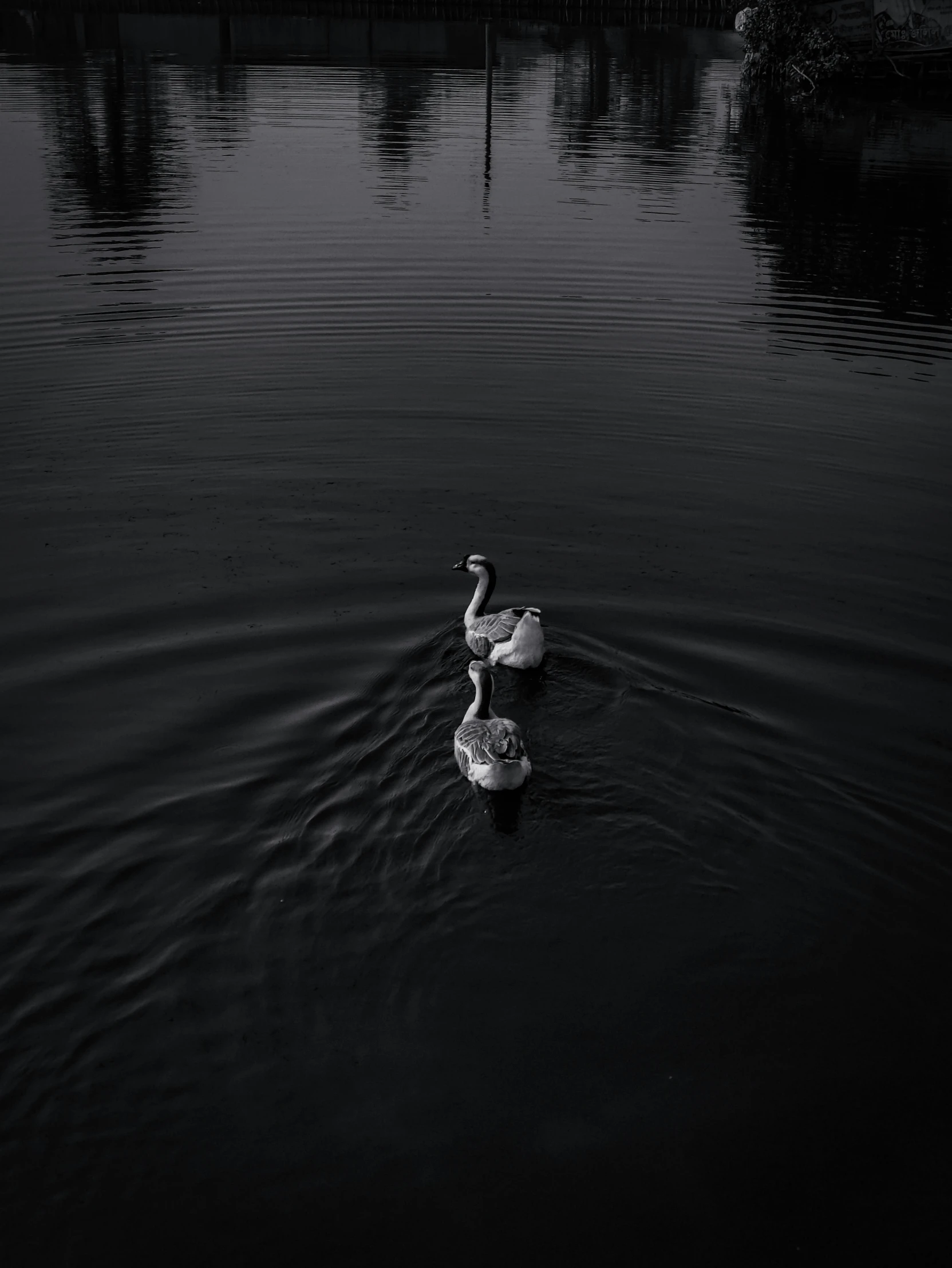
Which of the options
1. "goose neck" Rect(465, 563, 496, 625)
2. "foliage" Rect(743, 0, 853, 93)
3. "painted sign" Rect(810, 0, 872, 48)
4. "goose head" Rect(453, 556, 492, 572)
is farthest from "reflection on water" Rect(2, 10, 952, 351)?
"goose neck" Rect(465, 563, 496, 625)

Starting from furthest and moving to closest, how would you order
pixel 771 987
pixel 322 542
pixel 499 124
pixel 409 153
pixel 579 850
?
1. pixel 499 124
2. pixel 409 153
3. pixel 322 542
4. pixel 579 850
5. pixel 771 987

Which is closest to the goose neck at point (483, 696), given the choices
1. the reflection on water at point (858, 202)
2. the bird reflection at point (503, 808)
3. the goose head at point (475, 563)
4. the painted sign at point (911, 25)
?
the bird reflection at point (503, 808)

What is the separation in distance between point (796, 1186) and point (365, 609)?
789cm

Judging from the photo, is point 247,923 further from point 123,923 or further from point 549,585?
point 549,585

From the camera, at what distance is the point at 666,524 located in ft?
51.5

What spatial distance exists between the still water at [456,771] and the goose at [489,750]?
0.28 metres

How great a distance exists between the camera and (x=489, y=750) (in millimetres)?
10117

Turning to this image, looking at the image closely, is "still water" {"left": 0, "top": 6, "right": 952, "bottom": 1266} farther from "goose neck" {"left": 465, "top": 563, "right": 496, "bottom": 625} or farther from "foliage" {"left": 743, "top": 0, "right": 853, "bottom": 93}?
"foliage" {"left": 743, "top": 0, "right": 853, "bottom": 93}

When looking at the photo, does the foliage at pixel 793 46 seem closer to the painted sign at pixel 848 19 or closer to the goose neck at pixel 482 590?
the painted sign at pixel 848 19

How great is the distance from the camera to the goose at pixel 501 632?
11.9m

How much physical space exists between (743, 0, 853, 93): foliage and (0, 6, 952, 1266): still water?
36.6 metres

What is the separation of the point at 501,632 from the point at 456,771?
190cm

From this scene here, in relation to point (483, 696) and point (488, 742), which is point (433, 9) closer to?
point (483, 696)

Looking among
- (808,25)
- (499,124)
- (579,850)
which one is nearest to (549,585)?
(579,850)
